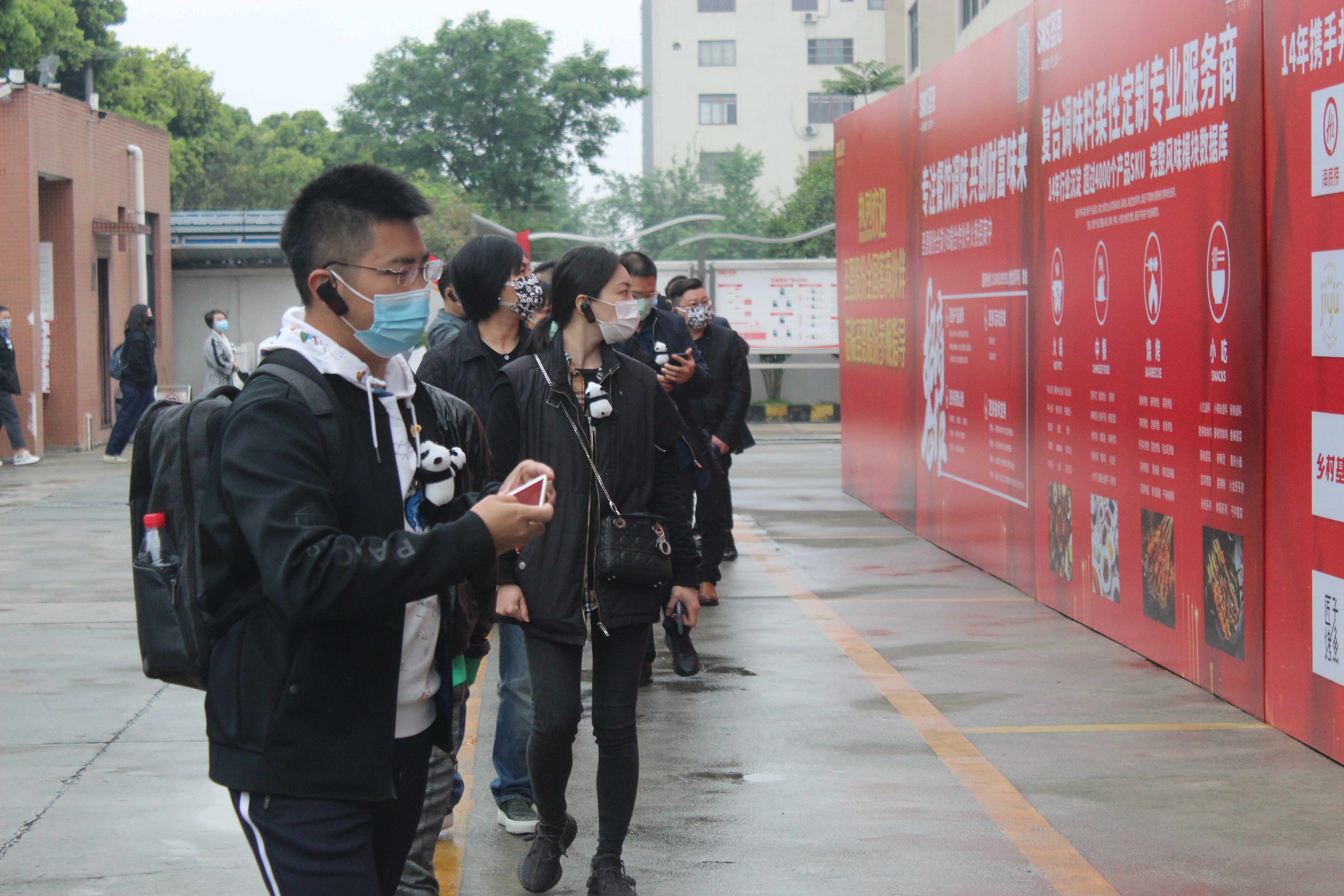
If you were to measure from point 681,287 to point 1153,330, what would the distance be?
3141 mm

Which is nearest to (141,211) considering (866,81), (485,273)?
(485,273)

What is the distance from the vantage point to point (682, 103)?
66.4 m

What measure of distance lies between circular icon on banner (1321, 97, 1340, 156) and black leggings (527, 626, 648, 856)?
120 inches

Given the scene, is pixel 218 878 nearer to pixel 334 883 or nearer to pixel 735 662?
pixel 334 883

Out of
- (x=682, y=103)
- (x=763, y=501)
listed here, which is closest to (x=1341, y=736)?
(x=763, y=501)

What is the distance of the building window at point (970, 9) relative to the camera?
26.0 m

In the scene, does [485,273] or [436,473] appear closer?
[436,473]

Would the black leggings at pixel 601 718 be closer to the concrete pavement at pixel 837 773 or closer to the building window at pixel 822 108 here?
the concrete pavement at pixel 837 773

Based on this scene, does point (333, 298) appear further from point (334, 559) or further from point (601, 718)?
point (601, 718)

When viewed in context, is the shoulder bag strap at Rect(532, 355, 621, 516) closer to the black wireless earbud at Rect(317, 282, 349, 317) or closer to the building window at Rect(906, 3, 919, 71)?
the black wireless earbud at Rect(317, 282, 349, 317)

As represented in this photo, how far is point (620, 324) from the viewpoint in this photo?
421 cm

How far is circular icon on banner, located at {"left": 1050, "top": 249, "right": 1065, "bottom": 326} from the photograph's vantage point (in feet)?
26.2

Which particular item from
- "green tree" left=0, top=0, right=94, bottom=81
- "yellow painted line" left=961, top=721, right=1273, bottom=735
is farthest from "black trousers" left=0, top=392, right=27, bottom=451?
"green tree" left=0, top=0, right=94, bottom=81

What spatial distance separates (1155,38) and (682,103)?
201 ft
